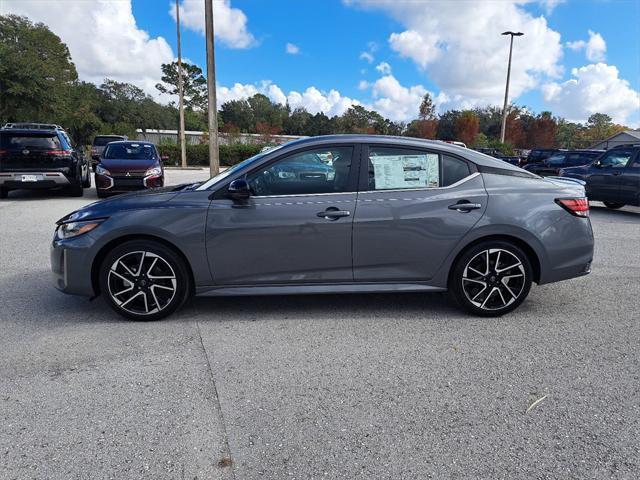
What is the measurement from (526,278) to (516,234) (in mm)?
415

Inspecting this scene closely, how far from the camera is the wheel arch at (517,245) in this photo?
4160mm

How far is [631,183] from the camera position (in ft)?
35.3

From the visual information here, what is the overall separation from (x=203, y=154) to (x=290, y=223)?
31427 millimetres

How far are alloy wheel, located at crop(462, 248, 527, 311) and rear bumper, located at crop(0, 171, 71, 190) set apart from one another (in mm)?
10505

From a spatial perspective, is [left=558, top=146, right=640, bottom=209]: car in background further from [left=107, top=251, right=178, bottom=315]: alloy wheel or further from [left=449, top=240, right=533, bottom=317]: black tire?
[left=107, top=251, right=178, bottom=315]: alloy wheel

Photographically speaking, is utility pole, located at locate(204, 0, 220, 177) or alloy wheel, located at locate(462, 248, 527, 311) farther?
utility pole, located at locate(204, 0, 220, 177)

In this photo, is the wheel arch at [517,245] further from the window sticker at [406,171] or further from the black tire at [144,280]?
the black tire at [144,280]

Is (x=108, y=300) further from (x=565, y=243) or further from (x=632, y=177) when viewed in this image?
(x=632, y=177)

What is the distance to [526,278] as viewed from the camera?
420 cm

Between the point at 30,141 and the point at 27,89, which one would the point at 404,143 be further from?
the point at 27,89

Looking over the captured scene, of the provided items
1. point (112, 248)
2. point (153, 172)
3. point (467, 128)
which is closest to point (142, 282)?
point (112, 248)

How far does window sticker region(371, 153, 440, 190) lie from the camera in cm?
414

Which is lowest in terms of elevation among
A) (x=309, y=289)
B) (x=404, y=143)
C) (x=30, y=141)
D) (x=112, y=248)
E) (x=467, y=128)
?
(x=309, y=289)

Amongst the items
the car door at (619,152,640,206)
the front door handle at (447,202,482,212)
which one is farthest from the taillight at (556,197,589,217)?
the car door at (619,152,640,206)
